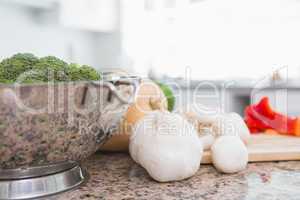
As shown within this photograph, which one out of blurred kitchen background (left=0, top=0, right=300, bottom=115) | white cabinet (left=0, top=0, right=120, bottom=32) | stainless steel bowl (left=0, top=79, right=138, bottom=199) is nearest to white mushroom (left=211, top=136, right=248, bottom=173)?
stainless steel bowl (left=0, top=79, right=138, bottom=199)

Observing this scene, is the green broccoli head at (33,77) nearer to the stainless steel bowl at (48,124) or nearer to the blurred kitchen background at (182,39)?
the stainless steel bowl at (48,124)

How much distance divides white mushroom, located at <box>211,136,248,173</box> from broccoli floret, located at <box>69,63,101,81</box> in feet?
0.81

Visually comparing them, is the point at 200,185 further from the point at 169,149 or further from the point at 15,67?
the point at 15,67

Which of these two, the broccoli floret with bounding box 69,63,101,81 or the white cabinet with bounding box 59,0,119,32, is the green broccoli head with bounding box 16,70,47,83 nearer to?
the broccoli floret with bounding box 69,63,101,81

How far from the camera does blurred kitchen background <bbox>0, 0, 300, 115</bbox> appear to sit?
2.44m

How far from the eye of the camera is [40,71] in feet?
1.44

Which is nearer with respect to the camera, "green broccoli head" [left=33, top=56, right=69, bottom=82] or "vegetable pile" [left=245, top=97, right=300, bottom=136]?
"green broccoli head" [left=33, top=56, right=69, bottom=82]

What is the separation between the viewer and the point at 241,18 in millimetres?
2691

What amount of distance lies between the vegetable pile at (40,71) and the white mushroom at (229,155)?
0.81ft

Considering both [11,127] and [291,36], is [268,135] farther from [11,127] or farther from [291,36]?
[291,36]

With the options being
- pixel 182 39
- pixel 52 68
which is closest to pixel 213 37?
pixel 182 39

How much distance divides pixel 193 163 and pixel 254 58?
2.30 meters

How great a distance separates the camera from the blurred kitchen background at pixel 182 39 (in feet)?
A: 8.00

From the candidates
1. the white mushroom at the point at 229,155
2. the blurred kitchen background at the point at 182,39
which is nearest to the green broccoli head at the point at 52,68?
the white mushroom at the point at 229,155
